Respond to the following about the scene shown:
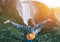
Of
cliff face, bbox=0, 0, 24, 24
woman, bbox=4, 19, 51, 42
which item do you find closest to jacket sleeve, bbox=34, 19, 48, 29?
woman, bbox=4, 19, 51, 42

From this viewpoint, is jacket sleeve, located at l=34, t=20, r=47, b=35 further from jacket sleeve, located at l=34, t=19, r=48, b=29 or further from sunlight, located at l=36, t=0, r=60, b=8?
sunlight, located at l=36, t=0, r=60, b=8

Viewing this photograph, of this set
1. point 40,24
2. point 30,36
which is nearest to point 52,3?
point 40,24

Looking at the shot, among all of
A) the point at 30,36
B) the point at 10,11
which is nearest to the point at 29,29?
the point at 30,36

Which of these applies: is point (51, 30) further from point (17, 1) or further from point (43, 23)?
point (17, 1)

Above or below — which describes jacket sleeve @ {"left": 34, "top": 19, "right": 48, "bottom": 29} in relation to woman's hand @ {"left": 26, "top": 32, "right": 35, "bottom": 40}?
above

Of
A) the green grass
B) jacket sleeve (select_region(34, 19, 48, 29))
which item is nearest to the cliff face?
the green grass

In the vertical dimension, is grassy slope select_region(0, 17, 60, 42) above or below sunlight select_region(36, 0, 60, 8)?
below

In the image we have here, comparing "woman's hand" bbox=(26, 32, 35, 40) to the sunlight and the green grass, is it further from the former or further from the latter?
the sunlight

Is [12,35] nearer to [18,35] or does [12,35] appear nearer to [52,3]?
[18,35]

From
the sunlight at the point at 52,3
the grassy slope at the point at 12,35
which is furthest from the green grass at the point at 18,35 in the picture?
the sunlight at the point at 52,3

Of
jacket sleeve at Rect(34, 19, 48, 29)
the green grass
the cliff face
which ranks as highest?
the cliff face

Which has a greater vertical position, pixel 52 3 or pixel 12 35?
pixel 52 3

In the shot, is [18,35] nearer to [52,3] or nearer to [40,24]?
[40,24]

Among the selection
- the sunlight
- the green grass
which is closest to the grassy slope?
the green grass
